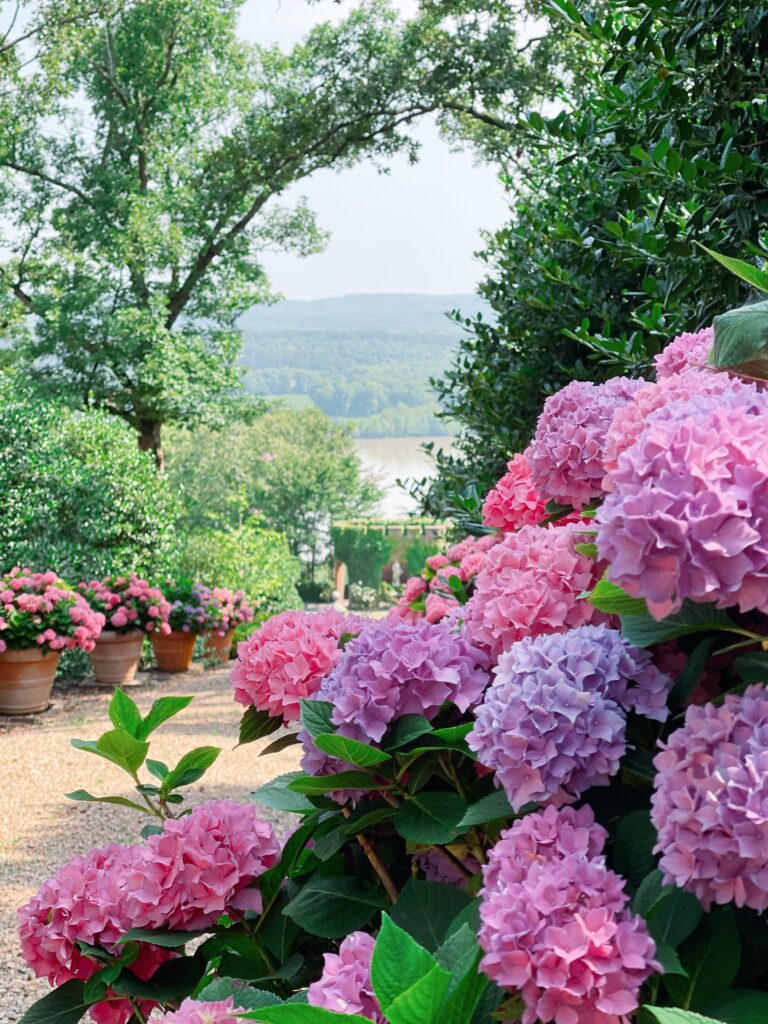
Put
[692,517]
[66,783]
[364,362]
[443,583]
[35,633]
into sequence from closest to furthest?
1. [692,517]
2. [443,583]
3. [66,783]
4. [35,633]
5. [364,362]

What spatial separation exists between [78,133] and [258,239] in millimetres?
2310

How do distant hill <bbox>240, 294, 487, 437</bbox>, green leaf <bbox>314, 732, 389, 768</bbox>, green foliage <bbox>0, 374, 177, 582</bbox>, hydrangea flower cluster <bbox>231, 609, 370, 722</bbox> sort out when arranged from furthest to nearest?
distant hill <bbox>240, 294, 487, 437</bbox>, green foliage <bbox>0, 374, 177, 582</bbox>, hydrangea flower cluster <bbox>231, 609, 370, 722</bbox>, green leaf <bbox>314, 732, 389, 768</bbox>

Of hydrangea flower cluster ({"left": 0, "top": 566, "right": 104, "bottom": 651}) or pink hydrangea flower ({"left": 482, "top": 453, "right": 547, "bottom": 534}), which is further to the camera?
hydrangea flower cluster ({"left": 0, "top": 566, "right": 104, "bottom": 651})

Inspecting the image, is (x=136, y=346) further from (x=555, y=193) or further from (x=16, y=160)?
(x=555, y=193)

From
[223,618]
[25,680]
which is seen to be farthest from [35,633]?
[223,618]

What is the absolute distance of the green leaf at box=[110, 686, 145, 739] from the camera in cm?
98

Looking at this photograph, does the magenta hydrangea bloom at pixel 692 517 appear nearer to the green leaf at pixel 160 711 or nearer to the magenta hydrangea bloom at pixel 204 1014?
the magenta hydrangea bloom at pixel 204 1014

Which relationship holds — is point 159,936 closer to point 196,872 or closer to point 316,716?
point 196,872

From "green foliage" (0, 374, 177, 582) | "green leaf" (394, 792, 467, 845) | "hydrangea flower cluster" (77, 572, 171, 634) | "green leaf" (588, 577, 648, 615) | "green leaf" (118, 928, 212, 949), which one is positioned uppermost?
"green leaf" (588, 577, 648, 615)

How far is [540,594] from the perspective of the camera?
764mm

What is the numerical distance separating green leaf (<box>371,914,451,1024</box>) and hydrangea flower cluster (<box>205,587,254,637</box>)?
7.53 m

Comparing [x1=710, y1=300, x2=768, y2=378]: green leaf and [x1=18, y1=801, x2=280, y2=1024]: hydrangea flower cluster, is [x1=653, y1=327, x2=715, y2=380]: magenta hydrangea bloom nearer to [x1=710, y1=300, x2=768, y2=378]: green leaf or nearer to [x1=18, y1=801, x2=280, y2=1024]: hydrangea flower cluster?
[x1=710, y1=300, x2=768, y2=378]: green leaf

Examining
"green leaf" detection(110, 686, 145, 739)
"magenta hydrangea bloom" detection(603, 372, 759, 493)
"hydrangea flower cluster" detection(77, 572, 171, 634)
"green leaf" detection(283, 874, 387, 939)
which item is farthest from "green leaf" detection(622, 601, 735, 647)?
"hydrangea flower cluster" detection(77, 572, 171, 634)

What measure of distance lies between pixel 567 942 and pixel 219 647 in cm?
832
